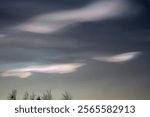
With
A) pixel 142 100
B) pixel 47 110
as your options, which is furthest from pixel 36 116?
pixel 142 100

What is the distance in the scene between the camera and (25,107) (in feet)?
36.1

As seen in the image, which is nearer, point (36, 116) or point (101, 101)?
point (36, 116)

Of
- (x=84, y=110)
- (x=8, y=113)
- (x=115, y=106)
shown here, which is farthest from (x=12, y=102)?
(x=115, y=106)

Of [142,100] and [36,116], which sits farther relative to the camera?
[142,100]

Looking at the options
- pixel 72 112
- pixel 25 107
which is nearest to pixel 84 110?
pixel 72 112

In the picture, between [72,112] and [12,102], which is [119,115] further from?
[12,102]

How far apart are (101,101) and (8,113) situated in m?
2.82

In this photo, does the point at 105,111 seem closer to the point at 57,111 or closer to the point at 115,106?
the point at 115,106

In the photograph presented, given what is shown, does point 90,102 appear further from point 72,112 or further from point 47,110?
point 47,110

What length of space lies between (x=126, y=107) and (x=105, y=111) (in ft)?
2.46

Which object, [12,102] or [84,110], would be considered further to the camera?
[12,102]

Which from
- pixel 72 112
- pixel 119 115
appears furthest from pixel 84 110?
pixel 119 115

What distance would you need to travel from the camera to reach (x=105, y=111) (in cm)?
1066

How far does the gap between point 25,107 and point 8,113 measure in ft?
1.91
